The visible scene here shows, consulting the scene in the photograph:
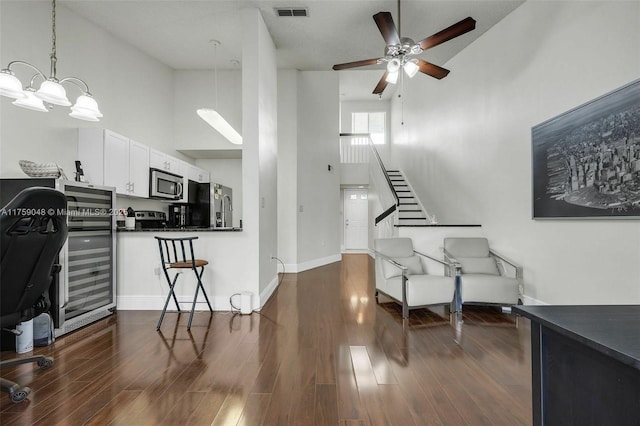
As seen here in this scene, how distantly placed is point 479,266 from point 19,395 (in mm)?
4410

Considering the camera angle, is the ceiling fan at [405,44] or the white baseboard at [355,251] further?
the white baseboard at [355,251]

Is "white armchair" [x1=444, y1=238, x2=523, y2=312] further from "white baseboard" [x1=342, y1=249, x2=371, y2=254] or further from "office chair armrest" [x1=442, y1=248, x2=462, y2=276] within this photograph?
"white baseboard" [x1=342, y1=249, x2=371, y2=254]

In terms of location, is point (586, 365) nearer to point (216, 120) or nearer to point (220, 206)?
point (216, 120)

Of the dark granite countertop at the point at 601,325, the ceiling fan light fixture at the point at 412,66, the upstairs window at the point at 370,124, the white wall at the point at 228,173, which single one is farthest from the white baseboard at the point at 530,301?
the upstairs window at the point at 370,124

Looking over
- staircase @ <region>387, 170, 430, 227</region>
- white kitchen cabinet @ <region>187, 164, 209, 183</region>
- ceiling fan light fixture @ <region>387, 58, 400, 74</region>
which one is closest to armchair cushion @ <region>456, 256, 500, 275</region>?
staircase @ <region>387, 170, 430, 227</region>

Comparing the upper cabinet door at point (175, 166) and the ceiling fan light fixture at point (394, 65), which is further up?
the ceiling fan light fixture at point (394, 65)

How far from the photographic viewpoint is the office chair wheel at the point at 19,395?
1753mm

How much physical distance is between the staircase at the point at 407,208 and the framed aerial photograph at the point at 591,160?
97.7 inches

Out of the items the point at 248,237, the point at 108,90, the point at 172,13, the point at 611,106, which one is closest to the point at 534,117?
the point at 611,106

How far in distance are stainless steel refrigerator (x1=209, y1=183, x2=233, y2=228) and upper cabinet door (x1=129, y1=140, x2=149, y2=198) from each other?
121cm

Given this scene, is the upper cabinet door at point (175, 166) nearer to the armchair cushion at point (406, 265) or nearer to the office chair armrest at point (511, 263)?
the armchair cushion at point (406, 265)

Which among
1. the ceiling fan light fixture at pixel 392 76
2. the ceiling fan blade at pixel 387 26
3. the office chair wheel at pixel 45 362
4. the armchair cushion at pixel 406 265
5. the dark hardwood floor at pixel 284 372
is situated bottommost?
the dark hardwood floor at pixel 284 372

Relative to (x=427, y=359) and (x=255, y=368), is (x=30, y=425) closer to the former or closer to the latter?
(x=255, y=368)

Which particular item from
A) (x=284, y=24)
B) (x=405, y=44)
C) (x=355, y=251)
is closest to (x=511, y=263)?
(x=405, y=44)
